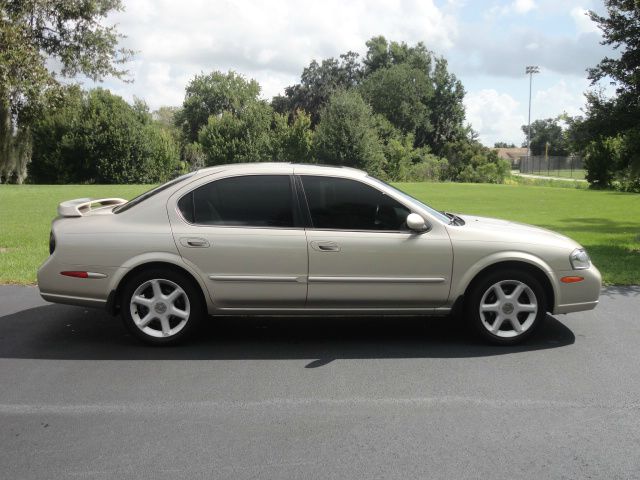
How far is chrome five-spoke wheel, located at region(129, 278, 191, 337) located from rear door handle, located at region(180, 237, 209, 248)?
1.16 feet

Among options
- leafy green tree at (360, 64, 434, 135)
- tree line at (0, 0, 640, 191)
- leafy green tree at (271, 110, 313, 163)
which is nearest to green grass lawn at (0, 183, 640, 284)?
tree line at (0, 0, 640, 191)

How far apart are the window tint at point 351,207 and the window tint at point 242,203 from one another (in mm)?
229

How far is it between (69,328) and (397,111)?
7610 cm

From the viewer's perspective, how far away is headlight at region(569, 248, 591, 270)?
5605 mm

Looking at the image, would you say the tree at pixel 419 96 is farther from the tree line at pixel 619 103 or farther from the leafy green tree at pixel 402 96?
the tree line at pixel 619 103

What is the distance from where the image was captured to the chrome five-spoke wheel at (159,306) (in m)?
5.44

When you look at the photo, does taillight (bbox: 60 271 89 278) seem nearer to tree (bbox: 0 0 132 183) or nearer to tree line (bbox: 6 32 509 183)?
tree (bbox: 0 0 132 183)

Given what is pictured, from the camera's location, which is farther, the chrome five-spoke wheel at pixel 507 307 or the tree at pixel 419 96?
the tree at pixel 419 96

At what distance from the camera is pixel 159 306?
545 centimetres

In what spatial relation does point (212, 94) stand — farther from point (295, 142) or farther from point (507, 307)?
point (507, 307)

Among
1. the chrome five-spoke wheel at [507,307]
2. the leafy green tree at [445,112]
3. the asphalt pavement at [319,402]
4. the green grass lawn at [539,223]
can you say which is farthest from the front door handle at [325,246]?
the leafy green tree at [445,112]

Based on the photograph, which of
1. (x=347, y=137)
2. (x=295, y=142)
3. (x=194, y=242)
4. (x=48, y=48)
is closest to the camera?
(x=194, y=242)

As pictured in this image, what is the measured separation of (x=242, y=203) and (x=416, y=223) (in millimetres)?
1509

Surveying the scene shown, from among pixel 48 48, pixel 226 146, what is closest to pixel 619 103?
pixel 48 48
